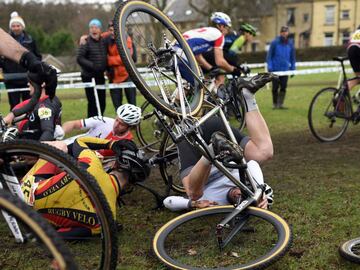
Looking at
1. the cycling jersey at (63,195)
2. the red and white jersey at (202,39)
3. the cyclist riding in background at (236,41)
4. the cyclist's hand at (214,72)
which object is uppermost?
the red and white jersey at (202,39)

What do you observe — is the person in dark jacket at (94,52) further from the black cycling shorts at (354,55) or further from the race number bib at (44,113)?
the black cycling shorts at (354,55)

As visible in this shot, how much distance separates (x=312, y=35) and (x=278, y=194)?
6826cm

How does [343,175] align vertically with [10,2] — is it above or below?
below

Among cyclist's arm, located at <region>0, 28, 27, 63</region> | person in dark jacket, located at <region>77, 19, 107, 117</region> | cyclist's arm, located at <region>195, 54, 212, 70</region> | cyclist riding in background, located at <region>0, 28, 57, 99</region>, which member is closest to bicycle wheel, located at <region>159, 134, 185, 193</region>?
cyclist riding in background, located at <region>0, 28, 57, 99</region>

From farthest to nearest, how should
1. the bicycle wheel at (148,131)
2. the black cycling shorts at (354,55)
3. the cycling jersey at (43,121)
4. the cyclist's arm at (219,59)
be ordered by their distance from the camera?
1. the cyclist's arm at (219,59)
2. the black cycling shorts at (354,55)
3. the bicycle wheel at (148,131)
4. the cycling jersey at (43,121)

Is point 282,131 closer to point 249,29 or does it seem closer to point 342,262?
point 249,29

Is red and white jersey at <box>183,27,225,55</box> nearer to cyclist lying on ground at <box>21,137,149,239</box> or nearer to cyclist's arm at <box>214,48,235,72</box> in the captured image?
cyclist's arm at <box>214,48,235,72</box>

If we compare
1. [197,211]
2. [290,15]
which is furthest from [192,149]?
[290,15]

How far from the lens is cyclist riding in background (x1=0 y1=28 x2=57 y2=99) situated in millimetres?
2553

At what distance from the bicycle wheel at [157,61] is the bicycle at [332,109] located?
137 inches

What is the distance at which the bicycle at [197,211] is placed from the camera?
3080 mm

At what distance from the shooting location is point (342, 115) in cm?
684

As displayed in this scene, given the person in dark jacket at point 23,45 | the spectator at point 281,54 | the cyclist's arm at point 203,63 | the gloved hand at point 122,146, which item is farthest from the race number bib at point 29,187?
the spectator at point 281,54

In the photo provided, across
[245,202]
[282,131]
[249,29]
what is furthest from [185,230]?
[249,29]
